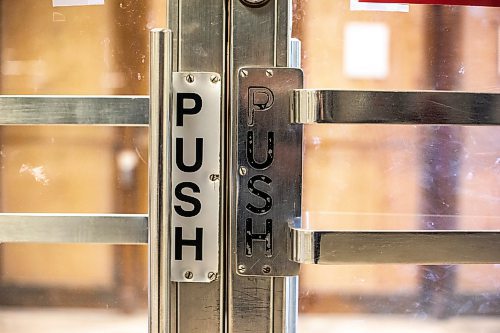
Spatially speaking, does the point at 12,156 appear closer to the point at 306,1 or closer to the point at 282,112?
the point at 282,112

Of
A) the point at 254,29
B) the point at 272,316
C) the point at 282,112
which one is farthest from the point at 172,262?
the point at 254,29

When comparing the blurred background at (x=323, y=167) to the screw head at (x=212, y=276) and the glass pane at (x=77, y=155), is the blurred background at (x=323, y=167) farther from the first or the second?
the screw head at (x=212, y=276)

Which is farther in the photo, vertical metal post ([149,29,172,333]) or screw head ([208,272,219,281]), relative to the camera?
screw head ([208,272,219,281])

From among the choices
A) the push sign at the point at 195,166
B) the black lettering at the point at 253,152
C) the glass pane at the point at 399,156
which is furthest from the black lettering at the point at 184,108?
the glass pane at the point at 399,156

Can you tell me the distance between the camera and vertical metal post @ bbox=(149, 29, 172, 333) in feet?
3.43

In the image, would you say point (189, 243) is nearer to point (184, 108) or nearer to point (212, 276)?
point (212, 276)

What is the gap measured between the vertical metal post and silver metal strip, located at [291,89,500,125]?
0.78 ft

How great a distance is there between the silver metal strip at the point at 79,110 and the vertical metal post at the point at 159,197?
9 centimetres

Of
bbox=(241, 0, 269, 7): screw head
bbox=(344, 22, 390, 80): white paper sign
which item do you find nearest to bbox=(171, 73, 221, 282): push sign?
bbox=(241, 0, 269, 7): screw head

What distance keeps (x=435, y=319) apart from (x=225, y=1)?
2.40ft

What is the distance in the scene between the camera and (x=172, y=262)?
1.14 meters

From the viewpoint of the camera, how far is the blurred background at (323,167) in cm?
113

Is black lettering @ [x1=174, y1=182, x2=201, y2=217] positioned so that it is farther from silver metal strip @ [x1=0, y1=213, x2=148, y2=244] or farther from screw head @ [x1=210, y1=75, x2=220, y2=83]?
screw head @ [x1=210, y1=75, x2=220, y2=83]

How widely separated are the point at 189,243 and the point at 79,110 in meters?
0.33
